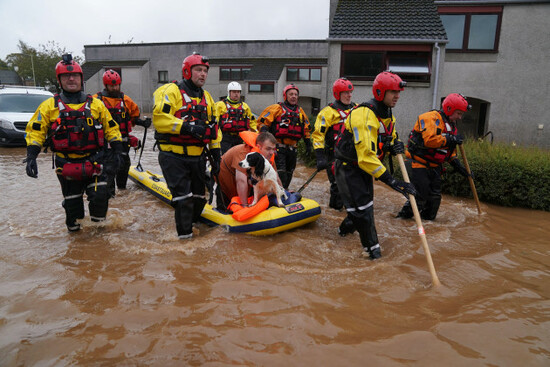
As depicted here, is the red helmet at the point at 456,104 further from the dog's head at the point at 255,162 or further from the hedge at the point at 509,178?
the dog's head at the point at 255,162

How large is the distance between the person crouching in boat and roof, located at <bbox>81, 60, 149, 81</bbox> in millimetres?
29984

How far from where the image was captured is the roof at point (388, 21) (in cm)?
1190

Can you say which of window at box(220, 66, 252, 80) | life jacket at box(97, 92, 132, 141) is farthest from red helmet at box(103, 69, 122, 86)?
window at box(220, 66, 252, 80)

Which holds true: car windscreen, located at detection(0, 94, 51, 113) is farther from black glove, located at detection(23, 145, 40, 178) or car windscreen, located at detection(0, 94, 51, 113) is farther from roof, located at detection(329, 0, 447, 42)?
roof, located at detection(329, 0, 447, 42)

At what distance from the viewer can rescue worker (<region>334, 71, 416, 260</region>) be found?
13.2 ft

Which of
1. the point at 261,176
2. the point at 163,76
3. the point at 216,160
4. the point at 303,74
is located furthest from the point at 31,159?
the point at 163,76

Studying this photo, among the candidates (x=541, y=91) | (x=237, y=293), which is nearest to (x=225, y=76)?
(x=541, y=91)

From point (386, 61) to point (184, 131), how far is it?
31.3ft

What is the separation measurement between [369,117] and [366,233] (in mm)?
1278

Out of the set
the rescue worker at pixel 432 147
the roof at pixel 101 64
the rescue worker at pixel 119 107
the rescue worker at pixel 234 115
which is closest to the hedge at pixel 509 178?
the rescue worker at pixel 432 147

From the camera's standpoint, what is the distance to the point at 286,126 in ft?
22.2

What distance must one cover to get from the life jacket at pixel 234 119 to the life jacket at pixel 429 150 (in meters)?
3.33

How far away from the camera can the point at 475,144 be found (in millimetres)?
8344

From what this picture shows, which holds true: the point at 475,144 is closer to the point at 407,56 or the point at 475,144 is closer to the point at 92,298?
the point at 407,56
